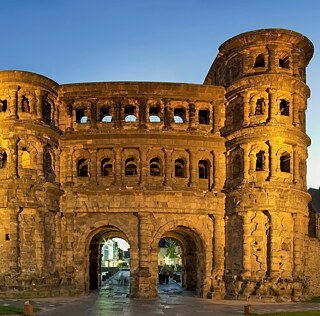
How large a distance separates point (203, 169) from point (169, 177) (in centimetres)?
396

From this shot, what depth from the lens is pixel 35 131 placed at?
29.0 m

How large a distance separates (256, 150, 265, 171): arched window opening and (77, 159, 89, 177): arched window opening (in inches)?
480

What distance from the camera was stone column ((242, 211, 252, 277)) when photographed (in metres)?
28.4

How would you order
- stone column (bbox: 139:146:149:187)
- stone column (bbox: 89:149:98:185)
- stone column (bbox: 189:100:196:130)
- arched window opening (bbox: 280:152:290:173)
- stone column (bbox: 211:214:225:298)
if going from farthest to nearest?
stone column (bbox: 189:100:196:130) < stone column (bbox: 89:149:98:185) < stone column (bbox: 139:146:149:187) < arched window opening (bbox: 280:152:290:173) < stone column (bbox: 211:214:225:298)

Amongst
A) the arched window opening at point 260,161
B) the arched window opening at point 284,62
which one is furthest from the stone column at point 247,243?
the arched window opening at point 284,62

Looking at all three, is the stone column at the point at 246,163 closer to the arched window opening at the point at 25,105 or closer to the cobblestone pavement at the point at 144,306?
the cobblestone pavement at the point at 144,306

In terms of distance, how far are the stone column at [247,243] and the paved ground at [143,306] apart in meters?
2.24

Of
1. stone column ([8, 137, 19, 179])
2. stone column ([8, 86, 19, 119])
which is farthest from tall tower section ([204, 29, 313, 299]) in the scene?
stone column ([8, 86, 19, 119])

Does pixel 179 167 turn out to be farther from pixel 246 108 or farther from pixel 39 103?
pixel 39 103

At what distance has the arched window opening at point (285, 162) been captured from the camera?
2985cm

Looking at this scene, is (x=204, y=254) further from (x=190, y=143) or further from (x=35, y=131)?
(x=35, y=131)

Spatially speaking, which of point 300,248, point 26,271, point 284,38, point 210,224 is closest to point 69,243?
point 26,271

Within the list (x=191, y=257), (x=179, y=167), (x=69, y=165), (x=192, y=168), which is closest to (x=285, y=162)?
(x=192, y=168)

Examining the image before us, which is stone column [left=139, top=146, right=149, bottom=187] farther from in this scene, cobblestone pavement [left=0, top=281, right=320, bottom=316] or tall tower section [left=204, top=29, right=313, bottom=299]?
cobblestone pavement [left=0, top=281, right=320, bottom=316]
